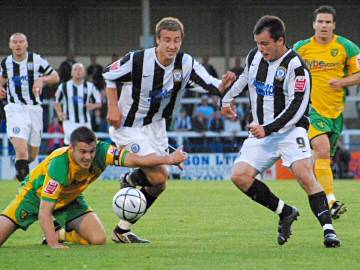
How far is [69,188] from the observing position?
9.49 m

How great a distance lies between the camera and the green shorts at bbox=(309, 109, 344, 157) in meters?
12.6

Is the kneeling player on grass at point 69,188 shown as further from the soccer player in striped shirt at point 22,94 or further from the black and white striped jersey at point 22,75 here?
the black and white striped jersey at point 22,75

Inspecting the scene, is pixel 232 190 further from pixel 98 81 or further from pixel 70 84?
pixel 98 81

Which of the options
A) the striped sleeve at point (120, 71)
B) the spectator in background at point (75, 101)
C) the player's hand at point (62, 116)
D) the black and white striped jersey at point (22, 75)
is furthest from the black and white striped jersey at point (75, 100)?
the striped sleeve at point (120, 71)

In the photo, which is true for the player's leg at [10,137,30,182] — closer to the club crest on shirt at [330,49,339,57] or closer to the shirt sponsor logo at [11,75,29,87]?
the shirt sponsor logo at [11,75,29,87]

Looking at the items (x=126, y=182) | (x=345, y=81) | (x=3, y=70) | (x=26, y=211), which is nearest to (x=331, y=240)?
(x=126, y=182)

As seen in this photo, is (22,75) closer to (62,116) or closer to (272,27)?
(62,116)

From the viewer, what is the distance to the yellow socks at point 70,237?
9945 mm

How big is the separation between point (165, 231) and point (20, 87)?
6.82 meters

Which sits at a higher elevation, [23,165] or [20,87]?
[20,87]

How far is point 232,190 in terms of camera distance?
18.5 meters

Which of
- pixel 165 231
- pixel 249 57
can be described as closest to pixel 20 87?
pixel 165 231

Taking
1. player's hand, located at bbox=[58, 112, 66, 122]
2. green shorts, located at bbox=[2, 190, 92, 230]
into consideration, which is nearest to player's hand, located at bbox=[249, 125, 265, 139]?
green shorts, located at bbox=[2, 190, 92, 230]

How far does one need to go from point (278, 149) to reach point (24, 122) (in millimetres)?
8405
